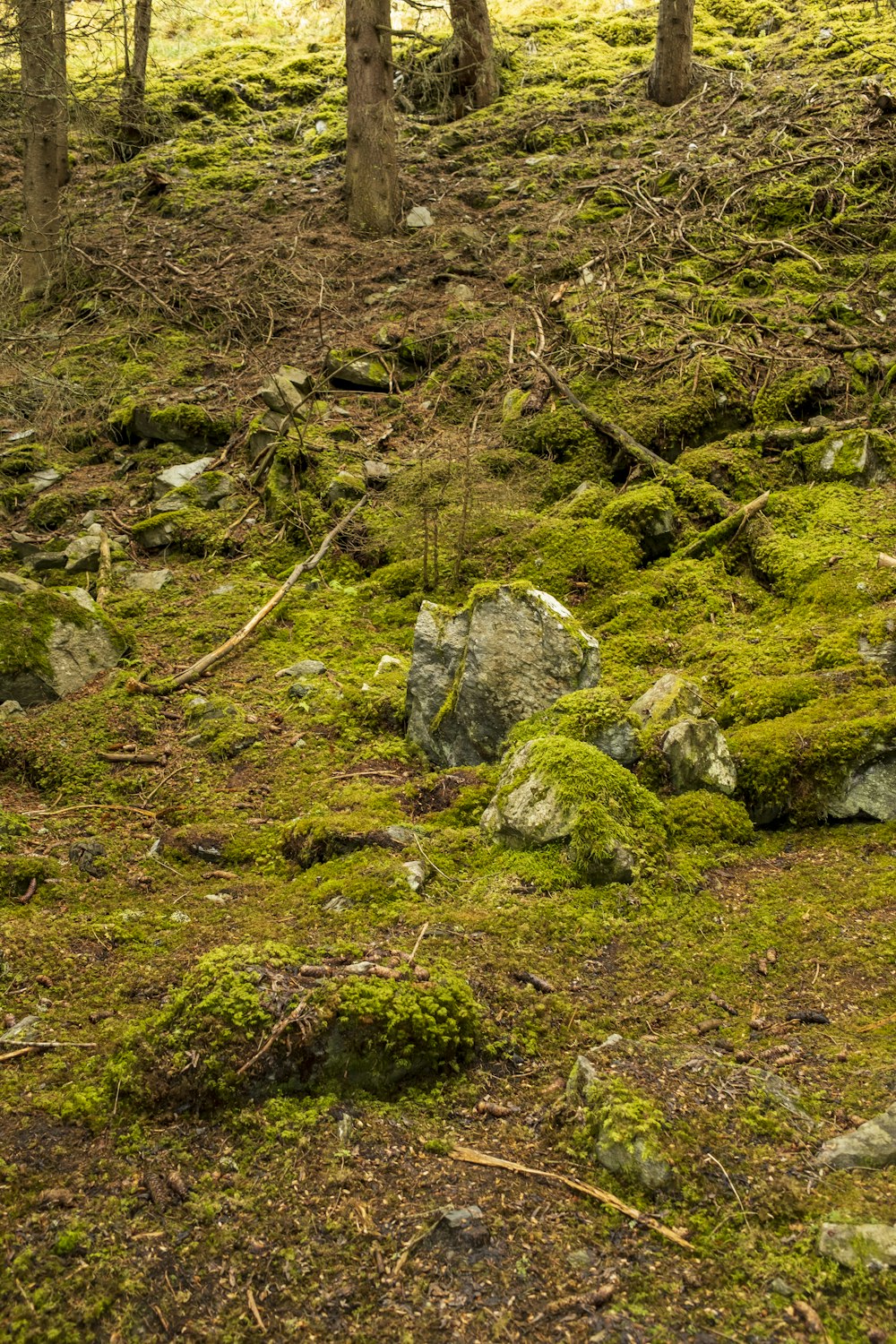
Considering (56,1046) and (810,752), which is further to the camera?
(810,752)

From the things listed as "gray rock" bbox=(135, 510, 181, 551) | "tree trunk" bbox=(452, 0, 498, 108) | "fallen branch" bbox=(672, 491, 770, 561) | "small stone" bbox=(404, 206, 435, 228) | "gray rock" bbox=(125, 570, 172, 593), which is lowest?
"gray rock" bbox=(125, 570, 172, 593)

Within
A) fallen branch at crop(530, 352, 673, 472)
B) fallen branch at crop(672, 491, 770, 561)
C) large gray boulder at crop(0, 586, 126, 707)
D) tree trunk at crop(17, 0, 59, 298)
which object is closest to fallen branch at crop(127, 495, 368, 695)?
large gray boulder at crop(0, 586, 126, 707)

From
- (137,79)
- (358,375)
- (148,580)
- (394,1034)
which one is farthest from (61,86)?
(394,1034)

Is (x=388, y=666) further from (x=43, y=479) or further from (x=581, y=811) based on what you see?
(x=43, y=479)

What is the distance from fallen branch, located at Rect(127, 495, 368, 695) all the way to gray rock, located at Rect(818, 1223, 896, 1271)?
15.2 ft

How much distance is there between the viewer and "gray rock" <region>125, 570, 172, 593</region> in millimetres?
6984

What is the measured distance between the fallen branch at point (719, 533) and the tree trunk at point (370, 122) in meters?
7.82

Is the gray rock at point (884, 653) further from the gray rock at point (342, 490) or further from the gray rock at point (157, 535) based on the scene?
the gray rock at point (157, 535)

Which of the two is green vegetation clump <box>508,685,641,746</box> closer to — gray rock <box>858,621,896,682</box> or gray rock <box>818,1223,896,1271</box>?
gray rock <box>858,621,896,682</box>

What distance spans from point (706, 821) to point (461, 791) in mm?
1190

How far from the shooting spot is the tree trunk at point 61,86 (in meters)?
8.79

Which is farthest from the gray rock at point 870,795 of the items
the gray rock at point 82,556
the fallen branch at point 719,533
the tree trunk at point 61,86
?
the tree trunk at point 61,86

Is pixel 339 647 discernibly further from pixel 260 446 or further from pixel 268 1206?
pixel 268 1206

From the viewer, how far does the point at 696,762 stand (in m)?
4.21
